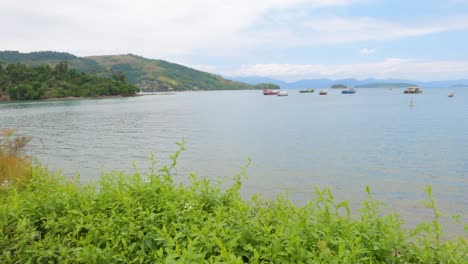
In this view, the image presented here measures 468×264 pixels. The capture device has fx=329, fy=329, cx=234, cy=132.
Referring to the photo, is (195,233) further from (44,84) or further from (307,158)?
(44,84)

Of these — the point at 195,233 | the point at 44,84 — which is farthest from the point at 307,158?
the point at 44,84

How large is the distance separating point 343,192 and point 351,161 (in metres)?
9.35

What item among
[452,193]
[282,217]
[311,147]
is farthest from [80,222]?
[311,147]

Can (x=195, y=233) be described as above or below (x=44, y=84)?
below

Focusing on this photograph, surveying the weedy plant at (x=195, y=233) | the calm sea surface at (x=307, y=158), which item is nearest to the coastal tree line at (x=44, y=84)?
the calm sea surface at (x=307, y=158)

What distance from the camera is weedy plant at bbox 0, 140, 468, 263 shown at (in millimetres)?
4359

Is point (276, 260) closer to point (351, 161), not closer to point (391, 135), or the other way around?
point (351, 161)

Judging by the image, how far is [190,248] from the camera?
13.3 ft

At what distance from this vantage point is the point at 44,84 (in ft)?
560

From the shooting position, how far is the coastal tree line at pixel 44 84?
15576 cm

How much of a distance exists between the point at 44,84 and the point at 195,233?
194297mm

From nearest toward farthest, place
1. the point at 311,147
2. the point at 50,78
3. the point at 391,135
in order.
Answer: the point at 311,147, the point at 391,135, the point at 50,78

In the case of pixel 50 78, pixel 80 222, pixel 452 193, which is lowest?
pixel 452 193

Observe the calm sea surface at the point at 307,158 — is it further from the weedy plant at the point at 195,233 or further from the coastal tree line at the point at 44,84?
the coastal tree line at the point at 44,84
